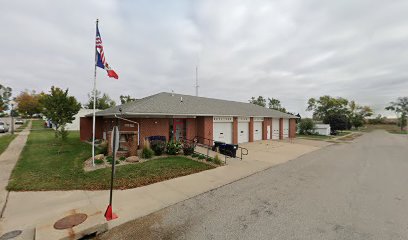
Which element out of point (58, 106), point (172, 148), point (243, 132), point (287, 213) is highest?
point (58, 106)

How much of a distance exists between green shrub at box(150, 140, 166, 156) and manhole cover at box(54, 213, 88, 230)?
7.35 metres

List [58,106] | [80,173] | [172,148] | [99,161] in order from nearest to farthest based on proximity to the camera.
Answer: [80,173]
[99,161]
[172,148]
[58,106]

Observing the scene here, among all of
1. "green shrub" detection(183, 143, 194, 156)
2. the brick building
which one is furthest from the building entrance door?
"green shrub" detection(183, 143, 194, 156)

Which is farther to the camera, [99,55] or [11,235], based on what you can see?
[99,55]

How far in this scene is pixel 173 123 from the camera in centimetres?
1486

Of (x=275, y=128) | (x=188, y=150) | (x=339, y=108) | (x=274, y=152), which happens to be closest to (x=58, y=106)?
(x=188, y=150)

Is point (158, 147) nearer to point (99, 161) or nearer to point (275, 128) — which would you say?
point (99, 161)

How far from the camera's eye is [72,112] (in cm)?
1548

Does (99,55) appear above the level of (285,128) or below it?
above

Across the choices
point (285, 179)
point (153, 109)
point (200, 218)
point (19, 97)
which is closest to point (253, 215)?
point (200, 218)

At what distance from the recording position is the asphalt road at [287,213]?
14.2ft

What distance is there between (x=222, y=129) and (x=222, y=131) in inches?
7.6

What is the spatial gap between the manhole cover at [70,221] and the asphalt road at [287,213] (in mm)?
835

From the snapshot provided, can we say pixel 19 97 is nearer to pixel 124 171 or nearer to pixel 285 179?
pixel 124 171
